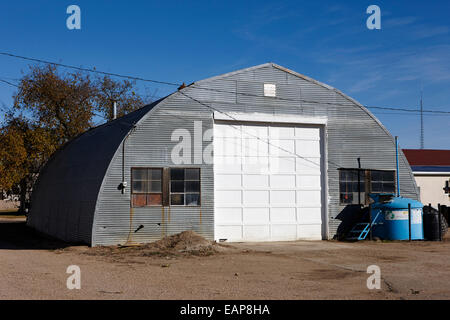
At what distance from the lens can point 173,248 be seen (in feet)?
52.5

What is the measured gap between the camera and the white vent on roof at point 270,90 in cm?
1938

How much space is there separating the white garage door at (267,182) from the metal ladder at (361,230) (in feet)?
3.93

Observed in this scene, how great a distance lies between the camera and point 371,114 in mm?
20781

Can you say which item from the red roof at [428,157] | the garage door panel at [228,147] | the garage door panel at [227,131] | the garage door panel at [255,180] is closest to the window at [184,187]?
the garage door panel at [228,147]

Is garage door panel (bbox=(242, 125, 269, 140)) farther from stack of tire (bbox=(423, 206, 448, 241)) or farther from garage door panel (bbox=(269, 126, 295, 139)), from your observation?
stack of tire (bbox=(423, 206, 448, 241))

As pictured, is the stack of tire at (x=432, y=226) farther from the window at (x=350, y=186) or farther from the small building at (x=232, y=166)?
the window at (x=350, y=186)

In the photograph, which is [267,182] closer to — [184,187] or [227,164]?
[227,164]

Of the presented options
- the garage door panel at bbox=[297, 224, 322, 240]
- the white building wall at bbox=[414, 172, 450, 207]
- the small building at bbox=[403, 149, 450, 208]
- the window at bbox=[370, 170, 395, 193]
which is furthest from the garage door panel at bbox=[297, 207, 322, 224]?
the white building wall at bbox=[414, 172, 450, 207]

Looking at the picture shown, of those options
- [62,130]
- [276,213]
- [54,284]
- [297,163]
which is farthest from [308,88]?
[62,130]

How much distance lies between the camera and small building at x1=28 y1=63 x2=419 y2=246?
57.3 feet

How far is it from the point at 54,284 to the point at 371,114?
14.4 meters

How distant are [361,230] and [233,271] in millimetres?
8562

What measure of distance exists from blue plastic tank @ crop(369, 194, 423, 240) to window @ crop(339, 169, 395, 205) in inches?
45.4
